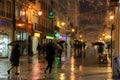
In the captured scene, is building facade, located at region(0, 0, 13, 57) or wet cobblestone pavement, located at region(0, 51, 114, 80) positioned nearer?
wet cobblestone pavement, located at region(0, 51, 114, 80)

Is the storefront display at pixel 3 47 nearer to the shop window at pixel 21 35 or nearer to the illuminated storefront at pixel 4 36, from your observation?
the illuminated storefront at pixel 4 36

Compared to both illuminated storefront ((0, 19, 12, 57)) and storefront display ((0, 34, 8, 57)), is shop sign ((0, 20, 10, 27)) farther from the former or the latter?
storefront display ((0, 34, 8, 57))

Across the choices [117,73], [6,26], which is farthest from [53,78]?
[6,26]

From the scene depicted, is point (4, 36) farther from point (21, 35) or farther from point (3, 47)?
point (21, 35)

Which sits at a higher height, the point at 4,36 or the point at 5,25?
the point at 5,25

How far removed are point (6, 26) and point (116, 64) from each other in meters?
29.7

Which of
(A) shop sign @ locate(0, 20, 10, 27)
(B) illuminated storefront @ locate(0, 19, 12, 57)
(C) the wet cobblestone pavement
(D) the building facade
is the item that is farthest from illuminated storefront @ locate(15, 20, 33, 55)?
(C) the wet cobblestone pavement

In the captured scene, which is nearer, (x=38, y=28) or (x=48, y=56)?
(x=48, y=56)

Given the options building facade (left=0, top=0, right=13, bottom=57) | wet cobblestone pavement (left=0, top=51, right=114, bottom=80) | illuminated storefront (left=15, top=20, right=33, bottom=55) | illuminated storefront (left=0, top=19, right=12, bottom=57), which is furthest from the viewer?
illuminated storefront (left=15, top=20, right=33, bottom=55)

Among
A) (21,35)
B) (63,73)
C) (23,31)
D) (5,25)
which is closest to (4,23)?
(5,25)

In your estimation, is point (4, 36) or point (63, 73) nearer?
point (63, 73)

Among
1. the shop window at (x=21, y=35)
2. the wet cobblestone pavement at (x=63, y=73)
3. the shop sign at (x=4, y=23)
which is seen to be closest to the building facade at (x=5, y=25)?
the shop sign at (x=4, y=23)

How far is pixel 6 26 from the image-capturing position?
48.9m

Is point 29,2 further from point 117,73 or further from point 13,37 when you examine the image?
point 117,73
